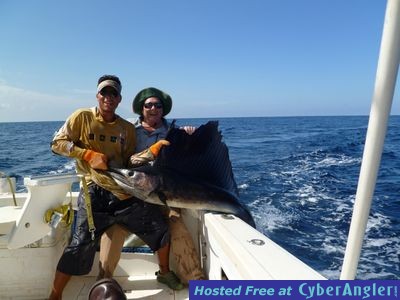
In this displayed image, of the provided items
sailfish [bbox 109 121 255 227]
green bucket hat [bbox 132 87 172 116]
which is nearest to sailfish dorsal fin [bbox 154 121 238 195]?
sailfish [bbox 109 121 255 227]

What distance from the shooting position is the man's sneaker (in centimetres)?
211

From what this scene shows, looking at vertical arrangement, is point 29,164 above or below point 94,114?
below

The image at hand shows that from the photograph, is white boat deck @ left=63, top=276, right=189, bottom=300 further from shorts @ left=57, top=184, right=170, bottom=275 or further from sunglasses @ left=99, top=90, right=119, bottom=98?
sunglasses @ left=99, top=90, right=119, bottom=98

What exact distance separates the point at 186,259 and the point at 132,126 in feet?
3.08

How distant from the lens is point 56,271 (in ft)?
6.29

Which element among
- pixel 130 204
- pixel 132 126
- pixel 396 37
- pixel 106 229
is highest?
pixel 396 37

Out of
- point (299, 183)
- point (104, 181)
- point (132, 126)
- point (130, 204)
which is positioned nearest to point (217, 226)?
point (130, 204)

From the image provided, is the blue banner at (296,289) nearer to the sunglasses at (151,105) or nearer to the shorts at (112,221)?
the shorts at (112,221)

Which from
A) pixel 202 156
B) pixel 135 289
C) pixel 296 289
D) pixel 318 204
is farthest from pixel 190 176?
pixel 318 204

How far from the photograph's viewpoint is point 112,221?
81.1 inches

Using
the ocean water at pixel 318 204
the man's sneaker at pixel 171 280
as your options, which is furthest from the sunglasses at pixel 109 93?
the ocean water at pixel 318 204

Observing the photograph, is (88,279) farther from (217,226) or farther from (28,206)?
(217,226)

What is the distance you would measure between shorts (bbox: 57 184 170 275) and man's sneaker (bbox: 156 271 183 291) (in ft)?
0.66

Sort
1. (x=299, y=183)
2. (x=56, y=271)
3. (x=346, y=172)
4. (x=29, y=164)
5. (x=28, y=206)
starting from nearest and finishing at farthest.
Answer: (x=28, y=206), (x=56, y=271), (x=299, y=183), (x=346, y=172), (x=29, y=164)
